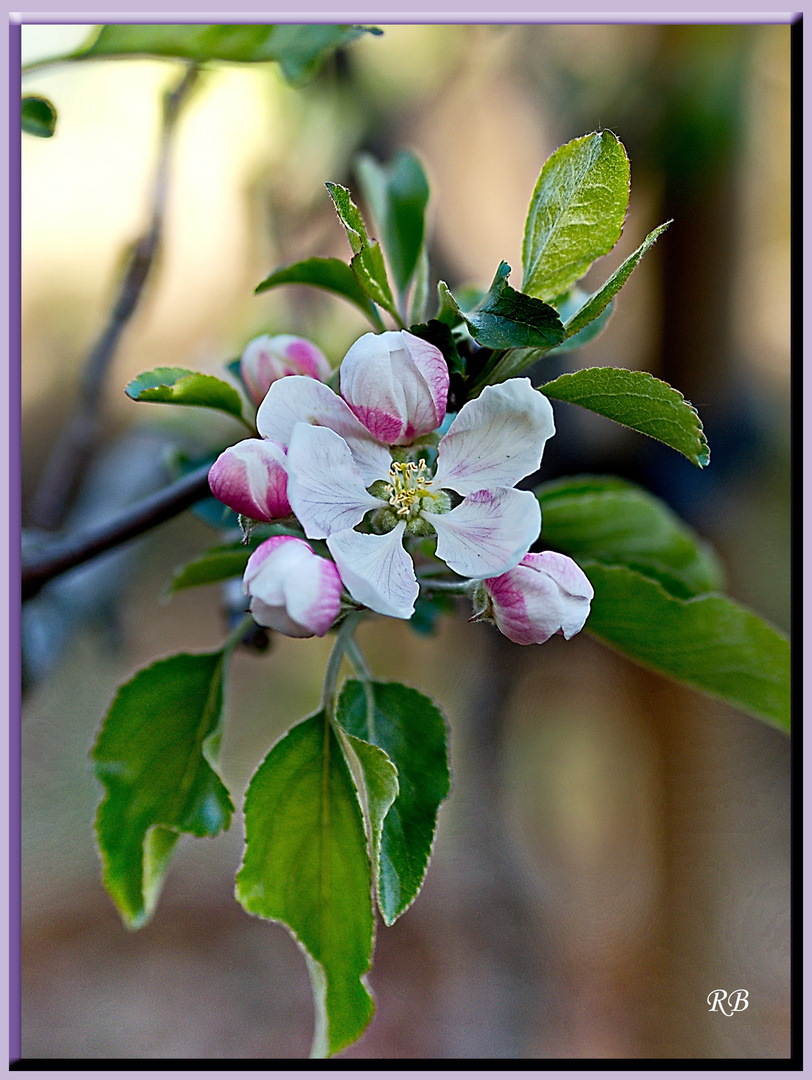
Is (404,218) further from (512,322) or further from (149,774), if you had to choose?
(149,774)

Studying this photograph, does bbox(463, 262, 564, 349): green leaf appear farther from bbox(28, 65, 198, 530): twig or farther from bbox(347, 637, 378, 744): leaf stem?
bbox(28, 65, 198, 530): twig

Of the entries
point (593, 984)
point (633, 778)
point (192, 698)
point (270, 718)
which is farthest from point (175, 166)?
point (593, 984)

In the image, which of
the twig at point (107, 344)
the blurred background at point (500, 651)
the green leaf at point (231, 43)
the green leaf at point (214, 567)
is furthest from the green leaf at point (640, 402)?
the blurred background at point (500, 651)

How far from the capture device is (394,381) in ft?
1.25

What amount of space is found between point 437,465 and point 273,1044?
5.72 ft

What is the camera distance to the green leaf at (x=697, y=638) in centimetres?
52

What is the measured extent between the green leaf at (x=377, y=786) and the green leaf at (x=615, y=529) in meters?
0.27

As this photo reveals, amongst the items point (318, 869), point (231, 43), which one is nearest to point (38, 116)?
point (231, 43)

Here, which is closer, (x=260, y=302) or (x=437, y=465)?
(x=437, y=465)

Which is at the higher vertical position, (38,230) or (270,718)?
(38,230)

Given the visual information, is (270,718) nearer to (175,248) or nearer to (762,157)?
(175,248)

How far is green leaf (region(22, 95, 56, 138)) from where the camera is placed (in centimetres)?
51

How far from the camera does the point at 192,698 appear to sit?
58 cm

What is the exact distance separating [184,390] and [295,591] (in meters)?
0.15
